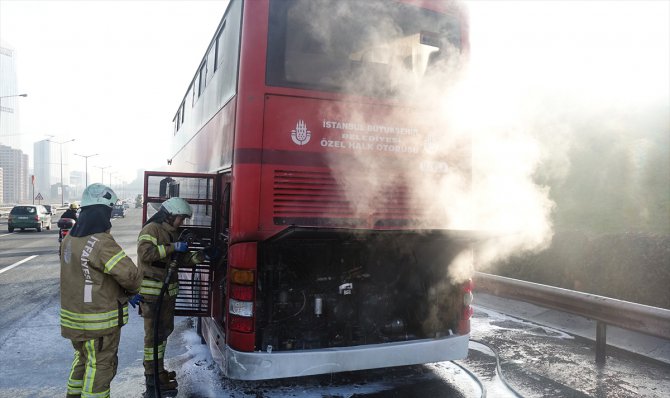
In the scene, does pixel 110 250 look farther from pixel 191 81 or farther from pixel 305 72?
pixel 191 81

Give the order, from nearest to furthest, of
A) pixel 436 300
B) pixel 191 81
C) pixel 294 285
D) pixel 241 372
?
pixel 241 372
pixel 294 285
pixel 436 300
pixel 191 81

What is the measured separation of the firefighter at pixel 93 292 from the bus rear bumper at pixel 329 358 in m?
1.01

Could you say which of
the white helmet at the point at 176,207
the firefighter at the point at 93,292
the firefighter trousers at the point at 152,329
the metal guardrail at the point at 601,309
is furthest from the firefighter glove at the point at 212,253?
the metal guardrail at the point at 601,309

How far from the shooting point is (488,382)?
16.1 ft

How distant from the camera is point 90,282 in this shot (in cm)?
362

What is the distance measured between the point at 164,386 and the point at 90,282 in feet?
A: 5.18

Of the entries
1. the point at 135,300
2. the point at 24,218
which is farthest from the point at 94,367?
the point at 24,218

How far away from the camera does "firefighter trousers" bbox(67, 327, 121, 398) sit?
3611 millimetres

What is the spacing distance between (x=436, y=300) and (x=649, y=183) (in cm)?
1292

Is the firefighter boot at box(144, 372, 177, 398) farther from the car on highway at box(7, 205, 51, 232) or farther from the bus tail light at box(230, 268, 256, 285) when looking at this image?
the car on highway at box(7, 205, 51, 232)

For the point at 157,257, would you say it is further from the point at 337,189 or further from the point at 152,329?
the point at 337,189

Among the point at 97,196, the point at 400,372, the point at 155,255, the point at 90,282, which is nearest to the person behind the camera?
the point at 90,282

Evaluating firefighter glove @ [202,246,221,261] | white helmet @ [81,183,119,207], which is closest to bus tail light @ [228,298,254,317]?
firefighter glove @ [202,246,221,261]

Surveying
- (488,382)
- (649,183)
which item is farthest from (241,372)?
(649,183)
